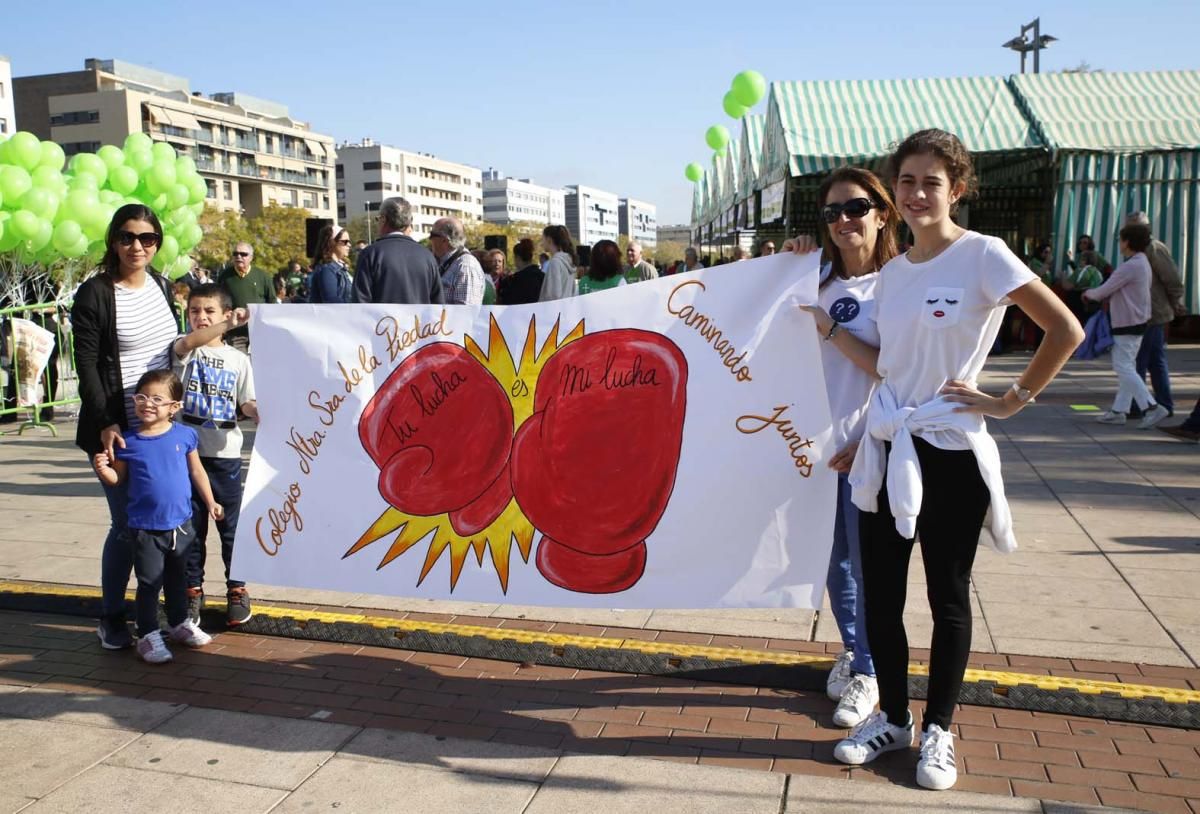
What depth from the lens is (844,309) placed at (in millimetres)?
3617

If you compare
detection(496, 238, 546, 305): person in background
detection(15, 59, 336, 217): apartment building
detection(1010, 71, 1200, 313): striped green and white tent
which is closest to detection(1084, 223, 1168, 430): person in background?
detection(496, 238, 546, 305): person in background

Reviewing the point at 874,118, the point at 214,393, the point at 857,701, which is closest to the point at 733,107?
the point at 874,118

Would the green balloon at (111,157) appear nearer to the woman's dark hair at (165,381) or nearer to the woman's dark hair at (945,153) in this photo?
the woman's dark hair at (165,381)

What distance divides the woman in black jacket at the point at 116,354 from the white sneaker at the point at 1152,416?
890 cm

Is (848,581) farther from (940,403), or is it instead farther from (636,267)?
(636,267)

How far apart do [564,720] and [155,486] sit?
197 centimetres

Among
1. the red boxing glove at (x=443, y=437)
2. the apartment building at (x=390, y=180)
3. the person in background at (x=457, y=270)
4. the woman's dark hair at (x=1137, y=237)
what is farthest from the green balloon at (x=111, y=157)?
the apartment building at (x=390, y=180)

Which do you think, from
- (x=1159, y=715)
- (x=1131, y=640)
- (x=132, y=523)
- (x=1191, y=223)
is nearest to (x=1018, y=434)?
(x=1131, y=640)

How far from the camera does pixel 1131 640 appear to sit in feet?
14.4

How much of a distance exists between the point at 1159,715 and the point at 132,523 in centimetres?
402

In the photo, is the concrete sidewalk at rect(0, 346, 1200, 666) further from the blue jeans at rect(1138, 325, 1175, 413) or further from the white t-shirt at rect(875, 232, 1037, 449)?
the white t-shirt at rect(875, 232, 1037, 449)

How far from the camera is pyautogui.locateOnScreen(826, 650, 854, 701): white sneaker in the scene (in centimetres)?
383

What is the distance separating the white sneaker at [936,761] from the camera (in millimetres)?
3146

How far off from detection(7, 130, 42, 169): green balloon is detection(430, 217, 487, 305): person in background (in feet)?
22.8
